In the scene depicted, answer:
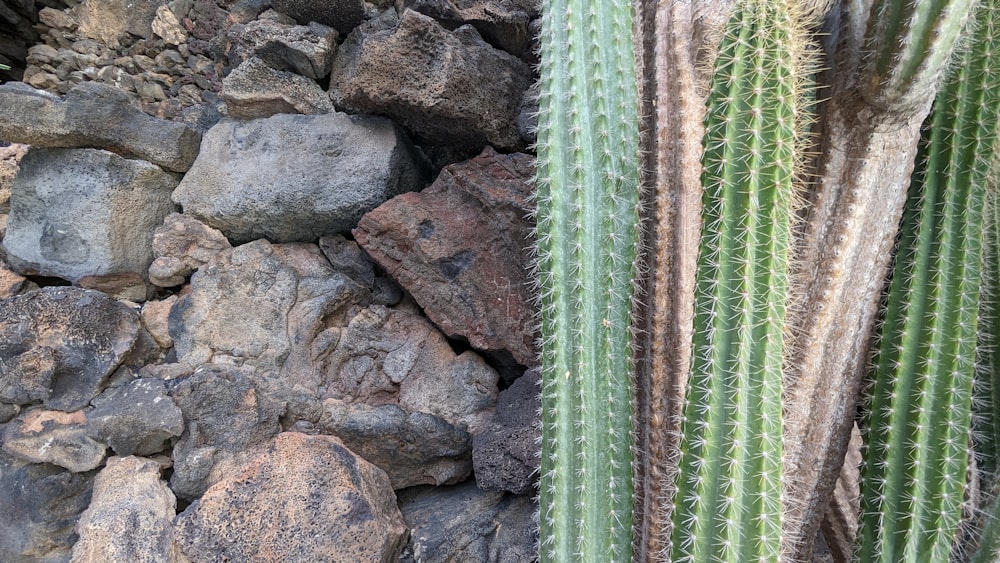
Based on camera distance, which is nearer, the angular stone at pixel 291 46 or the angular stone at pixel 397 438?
the angular stone at pixel 397 438

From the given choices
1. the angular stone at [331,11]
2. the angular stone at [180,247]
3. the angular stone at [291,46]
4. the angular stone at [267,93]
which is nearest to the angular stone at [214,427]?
the angular stone at [180,247]

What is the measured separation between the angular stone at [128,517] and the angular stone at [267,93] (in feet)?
4.14

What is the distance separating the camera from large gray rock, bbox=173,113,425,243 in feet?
6.51

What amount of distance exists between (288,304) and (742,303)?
143cm

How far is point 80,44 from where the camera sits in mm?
2514

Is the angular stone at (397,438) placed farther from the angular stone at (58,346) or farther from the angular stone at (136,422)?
the angular stone at (58,346)

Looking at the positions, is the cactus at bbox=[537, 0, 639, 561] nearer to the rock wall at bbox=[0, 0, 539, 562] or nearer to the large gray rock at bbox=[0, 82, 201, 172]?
the rock wall at bbox=[0, 0, 539, 562]

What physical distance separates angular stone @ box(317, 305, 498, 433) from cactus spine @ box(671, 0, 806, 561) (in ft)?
3.04

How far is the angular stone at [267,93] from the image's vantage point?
85.4 inches

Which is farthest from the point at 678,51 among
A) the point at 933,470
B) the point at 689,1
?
the point at 933,470

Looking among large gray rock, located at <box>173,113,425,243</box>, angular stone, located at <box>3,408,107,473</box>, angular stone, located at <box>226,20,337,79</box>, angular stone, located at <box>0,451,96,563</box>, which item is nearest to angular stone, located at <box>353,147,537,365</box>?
large gray rock, located at <box>173,113,425,243</box>

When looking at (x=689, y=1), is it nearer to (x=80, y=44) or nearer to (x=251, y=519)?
(x=251, y=519)

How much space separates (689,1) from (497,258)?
90 cm

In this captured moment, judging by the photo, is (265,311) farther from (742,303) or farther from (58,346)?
(742,303)
